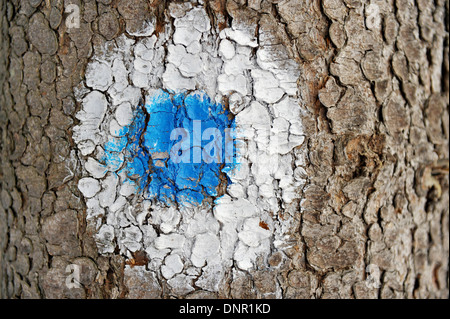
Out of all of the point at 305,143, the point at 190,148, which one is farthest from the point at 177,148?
the point at 305,143

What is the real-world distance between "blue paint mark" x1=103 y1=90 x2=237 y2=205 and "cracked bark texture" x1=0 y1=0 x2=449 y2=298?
0.15 metres

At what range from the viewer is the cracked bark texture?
0.86m

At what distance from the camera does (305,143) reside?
86 cm

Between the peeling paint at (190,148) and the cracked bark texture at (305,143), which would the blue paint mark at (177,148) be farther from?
the cracked bark texture at (305,143)

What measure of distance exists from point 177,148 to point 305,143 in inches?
11.2

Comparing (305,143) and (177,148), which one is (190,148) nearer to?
(177,148)

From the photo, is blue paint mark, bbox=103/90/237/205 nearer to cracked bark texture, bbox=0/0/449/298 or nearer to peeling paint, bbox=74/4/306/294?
peeling paint, bbox=74/4/306/294

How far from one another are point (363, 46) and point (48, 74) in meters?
0.73

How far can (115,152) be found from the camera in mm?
865

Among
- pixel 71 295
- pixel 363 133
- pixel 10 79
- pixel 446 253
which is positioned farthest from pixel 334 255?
pixel 10 79

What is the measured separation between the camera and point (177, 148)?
0.85 metres

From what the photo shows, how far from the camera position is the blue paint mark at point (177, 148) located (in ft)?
2.78

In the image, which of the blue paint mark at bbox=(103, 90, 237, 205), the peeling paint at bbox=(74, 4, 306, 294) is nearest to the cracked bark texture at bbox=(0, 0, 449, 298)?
the peeling paint at bbox=(74, 4, 306, 294)

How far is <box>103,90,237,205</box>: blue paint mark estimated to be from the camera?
849 millimetres
